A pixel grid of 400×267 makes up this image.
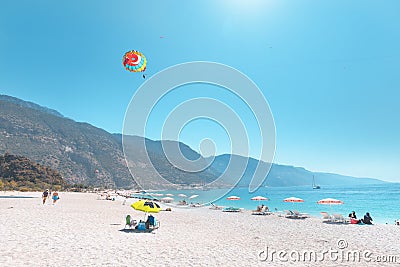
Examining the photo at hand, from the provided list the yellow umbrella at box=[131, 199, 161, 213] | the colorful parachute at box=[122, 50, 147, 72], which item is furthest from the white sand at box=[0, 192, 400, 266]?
the colorful parachute at box=[122, 50, 147, 72]

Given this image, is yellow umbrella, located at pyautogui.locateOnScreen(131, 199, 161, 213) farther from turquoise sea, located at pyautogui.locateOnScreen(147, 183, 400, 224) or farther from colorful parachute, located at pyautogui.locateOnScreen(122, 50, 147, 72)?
turquoise sea, located at pyautogui.locateOnScreen(147, 183, 400, 224)

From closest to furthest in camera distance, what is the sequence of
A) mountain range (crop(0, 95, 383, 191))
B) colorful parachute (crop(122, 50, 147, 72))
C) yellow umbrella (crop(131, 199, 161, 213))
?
yellow umbrella (crop(131, 199, 161, 213)) < colorful parachute (crop(122, 50, 147, 72)) < mountain range (crop(0, 95, 383, 191))

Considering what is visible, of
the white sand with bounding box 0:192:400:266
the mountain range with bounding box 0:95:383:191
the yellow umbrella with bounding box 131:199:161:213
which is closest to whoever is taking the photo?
the white sand with bounding box 0:192:400:266

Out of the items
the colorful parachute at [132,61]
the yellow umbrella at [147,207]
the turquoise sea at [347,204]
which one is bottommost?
the turquoise sea at [347,204]

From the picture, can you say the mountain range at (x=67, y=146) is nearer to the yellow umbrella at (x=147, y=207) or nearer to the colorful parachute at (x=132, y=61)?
the colorful parachute at (x=132, y=61)

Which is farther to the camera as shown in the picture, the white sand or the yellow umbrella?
the yellow umbrella

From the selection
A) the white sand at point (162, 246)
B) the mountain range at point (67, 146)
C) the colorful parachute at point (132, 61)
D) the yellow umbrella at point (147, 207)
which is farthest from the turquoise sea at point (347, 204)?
the colorful parachute at point (132, 61)

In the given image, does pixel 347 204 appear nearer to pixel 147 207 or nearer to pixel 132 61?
pixel 132 61

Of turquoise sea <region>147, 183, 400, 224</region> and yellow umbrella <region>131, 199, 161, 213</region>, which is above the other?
yellow umbrella <region>131, 199, 161, 213</region>

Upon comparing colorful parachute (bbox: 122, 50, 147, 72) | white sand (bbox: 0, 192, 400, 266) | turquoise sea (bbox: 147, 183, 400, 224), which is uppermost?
colorful parachute (bbox: 122, 50, 147, 72)

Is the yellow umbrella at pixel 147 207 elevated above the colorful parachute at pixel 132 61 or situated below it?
below

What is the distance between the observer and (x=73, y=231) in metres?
10.1

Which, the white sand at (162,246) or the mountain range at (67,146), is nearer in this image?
the white sand at (162,246)

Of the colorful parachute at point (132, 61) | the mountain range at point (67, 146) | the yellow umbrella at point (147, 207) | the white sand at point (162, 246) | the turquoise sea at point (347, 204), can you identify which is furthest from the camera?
the mountain range at point (67, 146)
